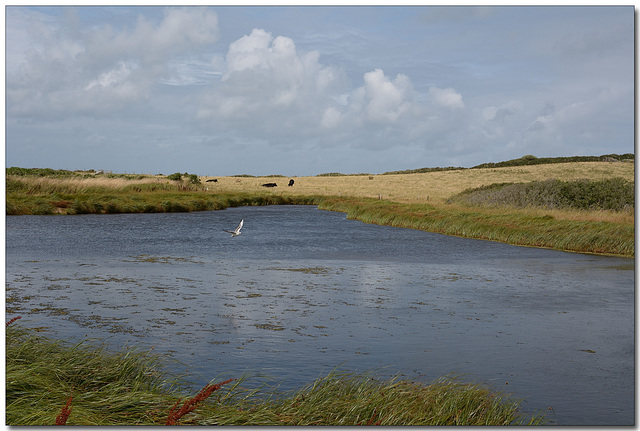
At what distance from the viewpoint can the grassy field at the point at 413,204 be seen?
92.4 ft

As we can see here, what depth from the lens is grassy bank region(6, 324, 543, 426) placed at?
251 inches

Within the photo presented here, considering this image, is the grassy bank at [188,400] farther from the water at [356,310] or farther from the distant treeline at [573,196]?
the distant treeline at [573,196]

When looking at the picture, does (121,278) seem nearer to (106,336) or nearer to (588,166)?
(106,336)

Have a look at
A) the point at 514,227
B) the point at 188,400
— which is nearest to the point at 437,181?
the point at 514,227

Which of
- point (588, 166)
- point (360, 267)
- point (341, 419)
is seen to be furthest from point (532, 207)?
point (588, 166)

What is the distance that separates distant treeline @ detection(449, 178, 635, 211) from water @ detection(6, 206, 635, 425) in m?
11.1

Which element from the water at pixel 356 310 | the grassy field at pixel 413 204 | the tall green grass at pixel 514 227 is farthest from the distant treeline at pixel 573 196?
the water at pixel 356 310

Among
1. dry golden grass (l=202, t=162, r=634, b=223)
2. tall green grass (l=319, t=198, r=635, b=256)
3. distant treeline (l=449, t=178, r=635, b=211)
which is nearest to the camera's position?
tall green grass (l=319, t=198, r=635, b=256)

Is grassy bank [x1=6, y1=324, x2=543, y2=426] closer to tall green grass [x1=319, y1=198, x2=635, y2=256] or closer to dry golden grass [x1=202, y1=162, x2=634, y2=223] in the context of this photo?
tall green grass [x1=319, y1=198, x2=635, y2=256]

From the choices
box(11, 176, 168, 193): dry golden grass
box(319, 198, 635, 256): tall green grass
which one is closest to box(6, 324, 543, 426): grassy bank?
box(319, 198, 635, 256): tall green grass

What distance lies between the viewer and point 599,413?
320 inches

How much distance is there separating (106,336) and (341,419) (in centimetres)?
583

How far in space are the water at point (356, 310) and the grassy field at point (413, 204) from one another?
6.85 ft

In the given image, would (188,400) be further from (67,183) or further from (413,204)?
(67,183)
